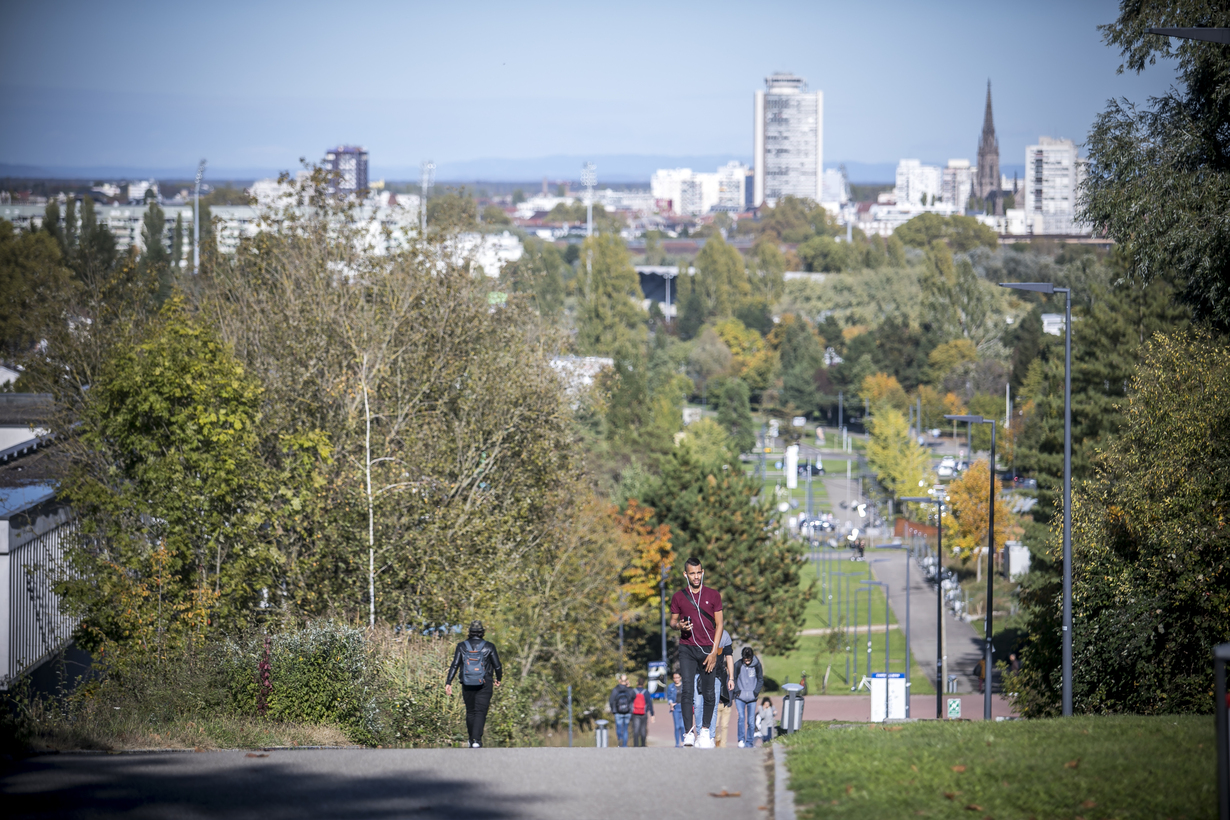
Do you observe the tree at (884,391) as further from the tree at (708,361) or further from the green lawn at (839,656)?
the green lawn at (839,656)

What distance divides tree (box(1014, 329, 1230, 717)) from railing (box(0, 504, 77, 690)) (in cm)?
1581

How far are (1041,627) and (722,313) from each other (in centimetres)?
12587

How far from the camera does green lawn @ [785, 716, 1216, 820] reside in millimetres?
7352

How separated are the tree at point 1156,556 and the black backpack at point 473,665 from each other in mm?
7878

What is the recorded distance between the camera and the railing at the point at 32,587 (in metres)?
20.4

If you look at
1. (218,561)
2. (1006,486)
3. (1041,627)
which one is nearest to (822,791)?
(218,561)

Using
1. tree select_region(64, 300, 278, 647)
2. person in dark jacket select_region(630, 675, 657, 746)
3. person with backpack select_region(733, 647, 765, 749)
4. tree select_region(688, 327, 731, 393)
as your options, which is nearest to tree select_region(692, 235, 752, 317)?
tree select_region(688, 327, 731, 393)

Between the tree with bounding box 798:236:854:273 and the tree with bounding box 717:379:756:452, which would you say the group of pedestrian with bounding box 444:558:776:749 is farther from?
the tree with bounding box 798:236:854:273

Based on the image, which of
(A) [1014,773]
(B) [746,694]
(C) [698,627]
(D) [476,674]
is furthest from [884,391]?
(A) [1014,773]

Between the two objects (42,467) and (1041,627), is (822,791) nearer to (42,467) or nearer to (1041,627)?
(1041,627)

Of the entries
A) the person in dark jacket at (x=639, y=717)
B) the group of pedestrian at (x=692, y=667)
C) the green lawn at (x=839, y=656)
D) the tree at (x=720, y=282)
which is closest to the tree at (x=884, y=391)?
the tree at (x=720, y=282)

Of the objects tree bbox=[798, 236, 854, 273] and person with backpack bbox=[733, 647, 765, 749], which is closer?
person with backpack bbox=[733, 647, 765, 749]

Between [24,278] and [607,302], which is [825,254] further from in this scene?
[24,278]

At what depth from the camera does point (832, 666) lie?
48.9m
